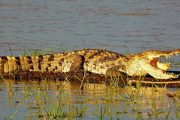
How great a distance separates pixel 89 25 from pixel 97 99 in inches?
341

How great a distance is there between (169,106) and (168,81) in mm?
2291

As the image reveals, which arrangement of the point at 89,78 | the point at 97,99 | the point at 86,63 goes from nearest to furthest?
the point at 97,99 → the point at 89,78 → the point at 86,63

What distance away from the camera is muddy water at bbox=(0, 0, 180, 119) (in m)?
18.0

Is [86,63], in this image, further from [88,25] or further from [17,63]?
[88,25]

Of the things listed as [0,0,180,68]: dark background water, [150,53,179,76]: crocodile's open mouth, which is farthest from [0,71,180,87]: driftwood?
[0,0,180,68]: dark background water

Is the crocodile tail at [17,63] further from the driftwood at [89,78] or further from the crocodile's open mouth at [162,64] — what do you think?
the crocodile's open mouth at [162,64]

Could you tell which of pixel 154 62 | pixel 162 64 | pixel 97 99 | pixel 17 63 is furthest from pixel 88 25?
pixel 97 99

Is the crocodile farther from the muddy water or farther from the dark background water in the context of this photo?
the dark background water

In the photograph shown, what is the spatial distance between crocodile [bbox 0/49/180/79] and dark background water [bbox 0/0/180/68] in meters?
1.71

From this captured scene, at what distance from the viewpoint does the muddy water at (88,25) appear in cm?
1803

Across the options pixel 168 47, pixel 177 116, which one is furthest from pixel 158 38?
pixel 177 116

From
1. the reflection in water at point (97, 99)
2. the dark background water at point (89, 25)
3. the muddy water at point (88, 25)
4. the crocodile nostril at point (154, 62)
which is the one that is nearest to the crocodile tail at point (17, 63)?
the muddy water at point (88, 25)

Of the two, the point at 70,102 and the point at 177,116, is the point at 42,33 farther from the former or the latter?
the point at 177,116

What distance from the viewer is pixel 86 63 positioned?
15.4 m
